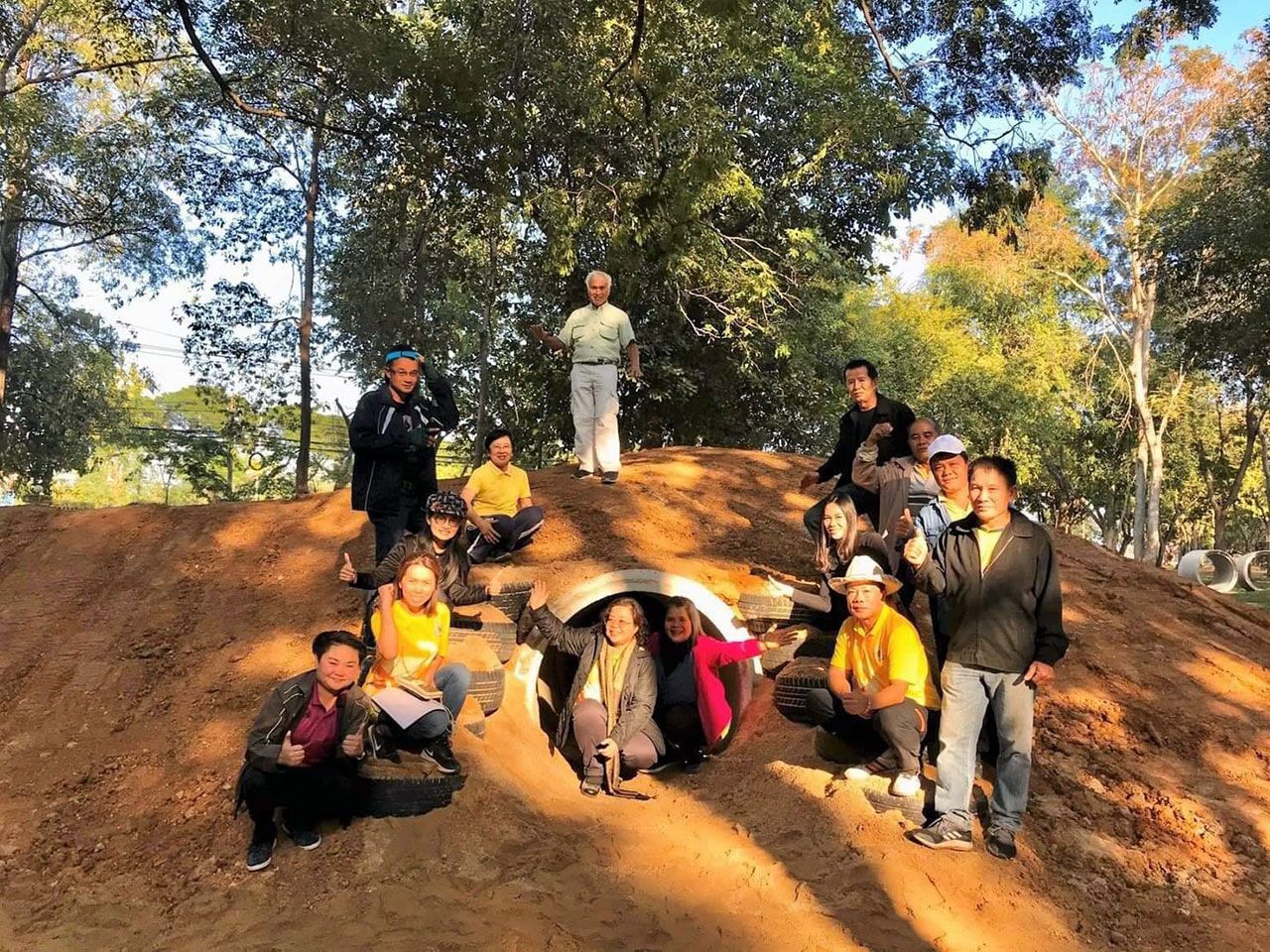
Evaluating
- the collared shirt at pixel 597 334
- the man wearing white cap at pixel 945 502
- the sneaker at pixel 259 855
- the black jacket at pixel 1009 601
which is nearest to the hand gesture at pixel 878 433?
the man wearing white cap at pixel 945 502

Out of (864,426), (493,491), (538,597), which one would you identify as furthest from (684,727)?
(864,426)

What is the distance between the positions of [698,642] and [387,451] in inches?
91.5

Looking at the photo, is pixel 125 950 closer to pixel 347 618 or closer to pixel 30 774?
pixel 30 774

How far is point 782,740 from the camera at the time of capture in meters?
5.22

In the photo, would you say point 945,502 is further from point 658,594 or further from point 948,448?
point 658,594

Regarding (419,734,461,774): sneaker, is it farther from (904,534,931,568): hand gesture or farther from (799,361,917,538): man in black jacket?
(799,361,917,538): man in black jacket

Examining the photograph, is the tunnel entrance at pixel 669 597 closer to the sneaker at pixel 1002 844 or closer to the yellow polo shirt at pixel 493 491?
the yellow polo shirt at pixel 493 491

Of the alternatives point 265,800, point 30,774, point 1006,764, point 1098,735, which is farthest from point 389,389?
point 1098,735

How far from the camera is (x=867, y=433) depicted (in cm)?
574

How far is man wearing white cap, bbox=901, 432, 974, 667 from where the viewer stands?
4.53m

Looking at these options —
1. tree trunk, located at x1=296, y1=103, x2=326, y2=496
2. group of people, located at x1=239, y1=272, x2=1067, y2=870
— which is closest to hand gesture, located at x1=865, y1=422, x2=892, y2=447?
group of people, located at x1=239, y1=272, x2=1067, y2=870

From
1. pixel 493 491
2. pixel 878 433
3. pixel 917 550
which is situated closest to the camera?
pixel 917 550

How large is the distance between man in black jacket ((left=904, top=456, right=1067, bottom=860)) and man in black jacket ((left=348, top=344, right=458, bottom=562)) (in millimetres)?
2965

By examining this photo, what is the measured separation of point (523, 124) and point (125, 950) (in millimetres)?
8843
